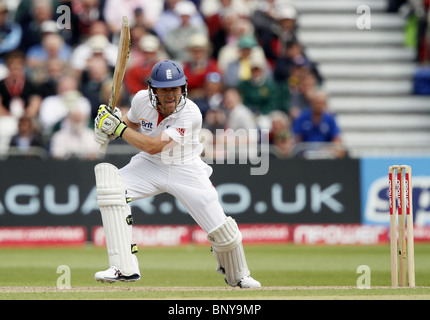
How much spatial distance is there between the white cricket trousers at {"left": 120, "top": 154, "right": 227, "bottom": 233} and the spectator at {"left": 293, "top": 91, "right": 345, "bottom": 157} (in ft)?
19.1

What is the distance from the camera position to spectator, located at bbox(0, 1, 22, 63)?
1435 cm

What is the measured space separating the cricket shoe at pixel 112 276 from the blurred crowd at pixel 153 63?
18.2ft

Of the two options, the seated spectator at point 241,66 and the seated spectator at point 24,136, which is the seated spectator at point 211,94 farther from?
the seated spectator at point 24,136

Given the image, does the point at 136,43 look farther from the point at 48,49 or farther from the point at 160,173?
the point at 160,173

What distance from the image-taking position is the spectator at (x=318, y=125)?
13.2 m

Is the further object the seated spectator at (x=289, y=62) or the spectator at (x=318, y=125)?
the seated spectator at (x=289, y=62)

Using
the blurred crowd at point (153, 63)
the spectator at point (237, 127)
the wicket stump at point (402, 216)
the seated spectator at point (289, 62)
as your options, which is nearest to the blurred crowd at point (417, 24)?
the blurred crowd at point (153, 63)

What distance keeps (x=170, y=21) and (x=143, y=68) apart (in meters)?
1.56

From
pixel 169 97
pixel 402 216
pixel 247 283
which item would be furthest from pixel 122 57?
pixel 402 216

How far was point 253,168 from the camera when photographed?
496 inches

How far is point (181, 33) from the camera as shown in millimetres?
14516
